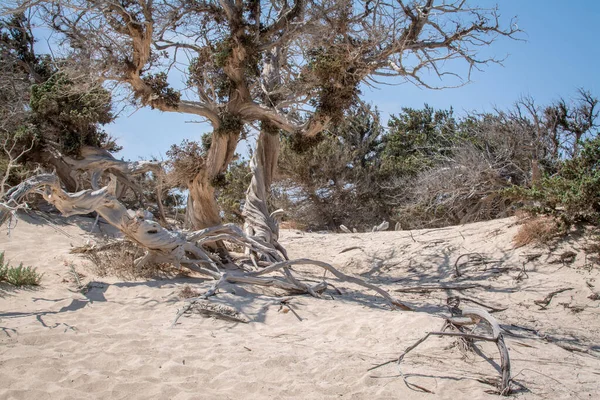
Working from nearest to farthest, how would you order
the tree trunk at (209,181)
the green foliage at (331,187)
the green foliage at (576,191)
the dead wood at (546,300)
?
the dead wood at (546,300)
the green foliage at (576,191)
the tree trunk at (209,181)
the green foliage at (331,187)

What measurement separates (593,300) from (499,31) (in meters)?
5.04

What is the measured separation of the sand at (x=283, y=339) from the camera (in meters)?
3.95

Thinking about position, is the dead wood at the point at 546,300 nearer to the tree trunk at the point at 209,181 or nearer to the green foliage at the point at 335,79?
the green foliage at the point at 335,79

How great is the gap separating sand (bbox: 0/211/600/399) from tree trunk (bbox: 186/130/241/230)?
259cm

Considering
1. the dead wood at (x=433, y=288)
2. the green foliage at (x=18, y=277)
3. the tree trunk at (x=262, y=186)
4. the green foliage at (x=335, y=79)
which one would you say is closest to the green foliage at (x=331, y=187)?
the tree trunk at (x=262, y=186)

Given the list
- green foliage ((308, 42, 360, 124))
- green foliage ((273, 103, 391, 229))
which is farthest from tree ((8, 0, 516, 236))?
green foliage ((273, 103, 391, 229))

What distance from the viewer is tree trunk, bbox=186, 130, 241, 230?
9.76m

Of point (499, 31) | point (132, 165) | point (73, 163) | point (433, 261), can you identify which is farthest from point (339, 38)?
point (73, 163)

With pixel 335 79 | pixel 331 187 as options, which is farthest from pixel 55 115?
pixel 331 187

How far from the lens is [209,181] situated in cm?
981

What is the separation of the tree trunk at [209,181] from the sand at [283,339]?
2593 millimetres

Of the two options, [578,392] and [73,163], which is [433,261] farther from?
[73,163]

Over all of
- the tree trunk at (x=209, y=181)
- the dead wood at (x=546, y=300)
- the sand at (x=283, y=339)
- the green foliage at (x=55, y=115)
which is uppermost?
the green foliage at (x=55, y=115)

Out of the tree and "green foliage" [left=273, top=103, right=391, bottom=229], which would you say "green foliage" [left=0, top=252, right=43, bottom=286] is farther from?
"green foliage" [left=273, top=103, right=391, bottom=229]
